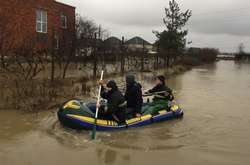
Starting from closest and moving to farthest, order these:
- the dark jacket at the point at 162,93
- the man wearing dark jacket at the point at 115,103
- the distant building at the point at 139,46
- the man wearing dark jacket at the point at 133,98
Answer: the man wearing dark jacket at the point at 115,103, the man wearing dark jacket at the point at 133,98, the dark jacket at the point at 162,93, the distant building at the point at 139,46

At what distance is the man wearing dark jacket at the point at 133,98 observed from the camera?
9625 millimetres

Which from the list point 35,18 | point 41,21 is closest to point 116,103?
point 35,18

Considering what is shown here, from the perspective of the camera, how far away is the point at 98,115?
9312mm

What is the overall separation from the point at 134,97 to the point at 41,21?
66.5ft

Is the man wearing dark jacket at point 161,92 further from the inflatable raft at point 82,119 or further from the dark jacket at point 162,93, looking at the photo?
the inflatable raft at point 82,119

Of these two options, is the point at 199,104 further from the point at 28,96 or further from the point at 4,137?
the point at 4,137

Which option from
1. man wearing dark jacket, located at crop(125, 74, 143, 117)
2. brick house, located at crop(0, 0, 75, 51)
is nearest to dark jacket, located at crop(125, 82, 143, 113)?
man wearing dark jacket, located at crop(125, 74, 143, 117)

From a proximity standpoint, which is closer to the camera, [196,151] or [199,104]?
[196,151]

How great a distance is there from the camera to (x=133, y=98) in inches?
380

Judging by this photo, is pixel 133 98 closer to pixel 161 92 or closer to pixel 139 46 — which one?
pixel 161 92

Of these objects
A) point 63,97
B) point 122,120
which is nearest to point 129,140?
point 122,120

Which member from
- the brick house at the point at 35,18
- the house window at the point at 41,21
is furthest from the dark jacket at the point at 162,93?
the house window at the point at 41,21

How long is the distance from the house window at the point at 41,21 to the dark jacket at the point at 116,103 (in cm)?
1965

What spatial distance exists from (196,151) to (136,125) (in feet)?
6.38
